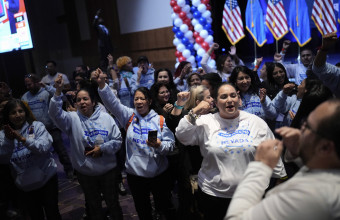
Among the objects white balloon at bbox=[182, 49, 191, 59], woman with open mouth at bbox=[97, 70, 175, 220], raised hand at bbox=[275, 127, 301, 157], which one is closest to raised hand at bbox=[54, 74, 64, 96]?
woman with open mouth at bbox=[97, 70, 175, 220]

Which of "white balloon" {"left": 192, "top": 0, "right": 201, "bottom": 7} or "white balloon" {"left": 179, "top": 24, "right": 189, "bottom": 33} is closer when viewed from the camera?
"white balloon" {"left": 192, "top": 0, "right": 201, "bottom": 7}

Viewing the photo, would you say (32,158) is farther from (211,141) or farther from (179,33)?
(179,33)

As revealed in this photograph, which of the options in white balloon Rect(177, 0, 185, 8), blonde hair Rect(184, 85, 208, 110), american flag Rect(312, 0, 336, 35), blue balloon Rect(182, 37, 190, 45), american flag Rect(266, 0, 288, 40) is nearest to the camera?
blonde hair Rect(184, 85, 208, 110)

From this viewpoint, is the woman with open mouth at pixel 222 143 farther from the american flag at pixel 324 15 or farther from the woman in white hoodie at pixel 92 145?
the american flag at pixel 324 15

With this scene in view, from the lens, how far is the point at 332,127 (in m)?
1.04

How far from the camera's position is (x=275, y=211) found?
1.05 meters

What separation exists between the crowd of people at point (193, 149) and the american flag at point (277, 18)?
3423 mm

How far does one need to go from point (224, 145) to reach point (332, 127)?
3.45 feet

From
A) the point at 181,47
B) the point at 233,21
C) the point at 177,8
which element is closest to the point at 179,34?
the point at 181,47

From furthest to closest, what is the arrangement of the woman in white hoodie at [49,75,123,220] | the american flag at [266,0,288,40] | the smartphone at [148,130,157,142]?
the american flag at [266,0,288,40], the woman in white hoodie at [49,75,123,220], the smartphone at [148,130,157,142]

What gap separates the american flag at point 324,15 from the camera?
6.06 m

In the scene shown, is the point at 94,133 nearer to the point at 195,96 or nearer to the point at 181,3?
the point at 195,96

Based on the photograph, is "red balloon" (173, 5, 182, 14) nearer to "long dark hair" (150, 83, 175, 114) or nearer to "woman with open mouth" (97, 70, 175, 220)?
"long dark hair" (150, 83, 175, 114)

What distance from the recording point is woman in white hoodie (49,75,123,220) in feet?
9.02
